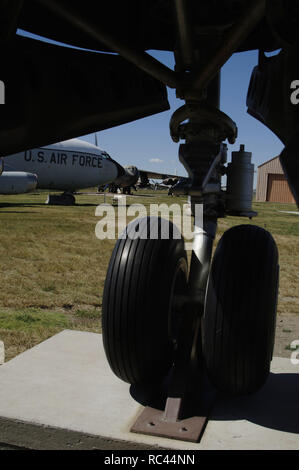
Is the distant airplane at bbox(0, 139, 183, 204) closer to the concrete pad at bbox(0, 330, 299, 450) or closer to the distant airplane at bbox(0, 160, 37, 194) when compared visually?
the distant airplane at bbox(0, 160, 37, 194)

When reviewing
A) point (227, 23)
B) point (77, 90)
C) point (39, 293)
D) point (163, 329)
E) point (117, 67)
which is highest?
point (227, 23)

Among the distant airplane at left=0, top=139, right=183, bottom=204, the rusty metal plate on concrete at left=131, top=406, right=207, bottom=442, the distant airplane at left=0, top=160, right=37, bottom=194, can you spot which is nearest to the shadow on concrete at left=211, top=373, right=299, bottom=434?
the rusty metal plate on concrete at left=131, top=406, right=207, bottom=442

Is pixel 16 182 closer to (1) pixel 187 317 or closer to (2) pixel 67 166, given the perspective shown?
(2) pixel 67 166

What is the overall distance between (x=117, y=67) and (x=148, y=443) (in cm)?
196

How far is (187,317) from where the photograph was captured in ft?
7.79

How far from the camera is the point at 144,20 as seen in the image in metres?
2.41

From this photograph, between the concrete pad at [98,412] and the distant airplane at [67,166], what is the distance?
51.8 ft

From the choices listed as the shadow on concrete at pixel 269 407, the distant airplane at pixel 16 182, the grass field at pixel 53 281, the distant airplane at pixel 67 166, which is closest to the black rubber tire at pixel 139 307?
the shadow on concrete at pixel 269 407

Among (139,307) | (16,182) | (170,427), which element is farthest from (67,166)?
(170,427)

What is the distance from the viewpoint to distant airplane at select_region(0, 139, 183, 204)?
A: 61.0 ft

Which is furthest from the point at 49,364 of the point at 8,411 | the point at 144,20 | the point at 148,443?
the point at 144,20

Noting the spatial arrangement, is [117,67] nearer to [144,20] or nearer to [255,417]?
[144,20]
